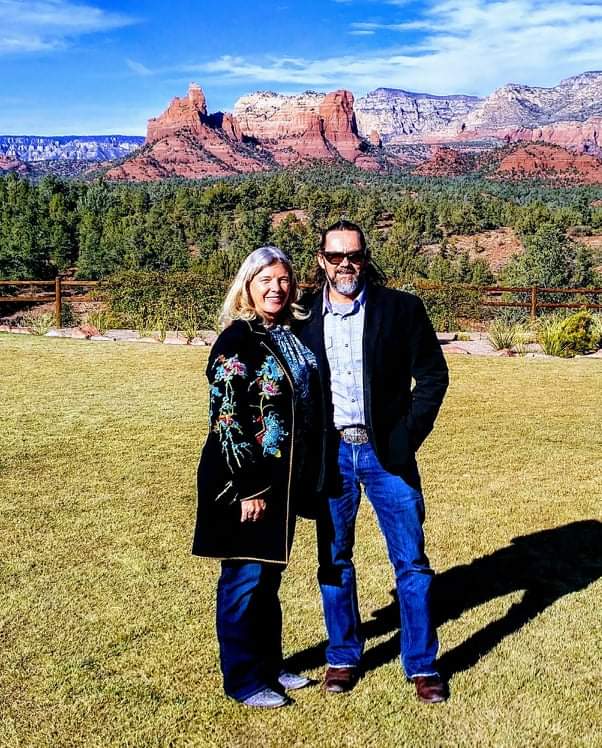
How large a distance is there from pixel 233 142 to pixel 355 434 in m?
154

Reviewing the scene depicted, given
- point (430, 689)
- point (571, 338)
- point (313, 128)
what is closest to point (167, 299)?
point (571, 338)

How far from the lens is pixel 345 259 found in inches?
117

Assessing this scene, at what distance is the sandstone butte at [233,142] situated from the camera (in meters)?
126

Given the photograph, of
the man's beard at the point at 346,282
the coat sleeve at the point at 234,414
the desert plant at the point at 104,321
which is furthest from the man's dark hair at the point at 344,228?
the desert plant at the point at 104,321

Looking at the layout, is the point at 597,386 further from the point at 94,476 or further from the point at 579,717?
the point at 579,717

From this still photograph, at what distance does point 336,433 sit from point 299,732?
1.06 meters

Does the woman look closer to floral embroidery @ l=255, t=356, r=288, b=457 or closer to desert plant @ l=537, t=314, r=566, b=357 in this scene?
floral embroidery @ l=255, t=356, r=288, b=457

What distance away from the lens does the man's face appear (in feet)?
9.71

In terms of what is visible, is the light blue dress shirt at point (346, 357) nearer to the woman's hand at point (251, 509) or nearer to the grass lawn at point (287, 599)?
the woman's hand at point (251, 509)

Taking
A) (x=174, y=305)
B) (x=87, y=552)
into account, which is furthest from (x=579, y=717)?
(x=174, y=305)

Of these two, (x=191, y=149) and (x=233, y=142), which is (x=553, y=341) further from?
(x=233, y=142)

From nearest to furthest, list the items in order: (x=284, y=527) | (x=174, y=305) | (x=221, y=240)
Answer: (x=284, y=527) < (x=174, y=305) < (x=221, y=240)

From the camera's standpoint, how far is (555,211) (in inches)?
1703

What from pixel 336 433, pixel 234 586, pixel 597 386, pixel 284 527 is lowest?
pixel 597 386
